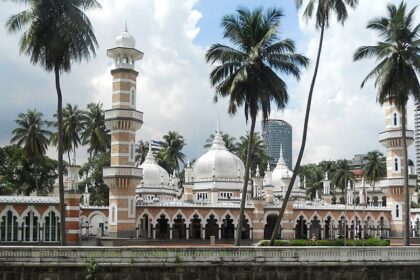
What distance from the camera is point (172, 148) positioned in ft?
283

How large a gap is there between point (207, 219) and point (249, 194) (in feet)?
40.9

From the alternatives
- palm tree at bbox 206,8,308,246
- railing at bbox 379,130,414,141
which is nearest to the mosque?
railing at bbox 379,130,414,141

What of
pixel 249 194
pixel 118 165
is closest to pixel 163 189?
pixel 249 194

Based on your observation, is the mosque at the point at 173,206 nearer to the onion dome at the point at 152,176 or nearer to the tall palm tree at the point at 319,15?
the onion dome at the point at 152,176

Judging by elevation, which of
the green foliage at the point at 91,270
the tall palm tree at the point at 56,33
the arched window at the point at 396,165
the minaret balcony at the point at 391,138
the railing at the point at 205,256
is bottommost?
the green foliage at the point at 91,270

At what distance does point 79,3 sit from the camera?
30.2 metres

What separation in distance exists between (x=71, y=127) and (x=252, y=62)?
1257 inches

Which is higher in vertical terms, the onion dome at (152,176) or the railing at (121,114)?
the railing at (121,114)

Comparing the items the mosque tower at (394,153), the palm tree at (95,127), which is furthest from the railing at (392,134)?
the palm tree at (95,127)

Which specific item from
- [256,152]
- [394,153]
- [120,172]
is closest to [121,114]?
[120,172]

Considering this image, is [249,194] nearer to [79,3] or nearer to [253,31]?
[253,31]

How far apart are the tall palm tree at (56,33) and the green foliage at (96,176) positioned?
1770 inches

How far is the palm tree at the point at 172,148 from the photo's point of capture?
282 ft

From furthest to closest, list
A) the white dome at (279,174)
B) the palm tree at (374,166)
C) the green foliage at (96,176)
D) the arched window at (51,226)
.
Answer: the palm tree at (374,166) < the white dome at (279,174) < the green foliage at (96,176) < the arched window at (51,226)
